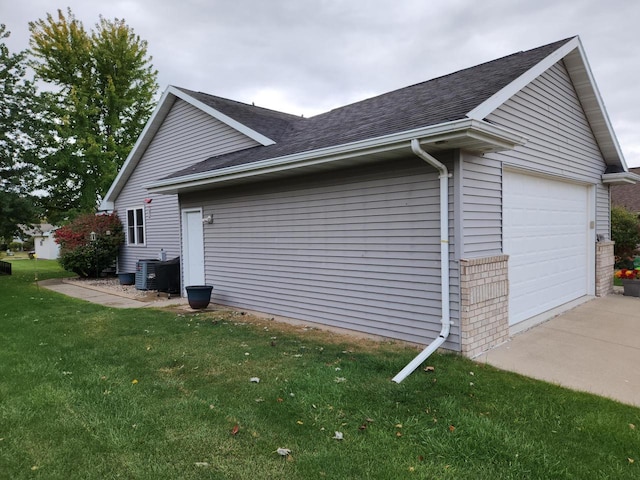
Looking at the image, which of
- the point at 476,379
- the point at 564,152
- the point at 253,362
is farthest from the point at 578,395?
the point at 564,152

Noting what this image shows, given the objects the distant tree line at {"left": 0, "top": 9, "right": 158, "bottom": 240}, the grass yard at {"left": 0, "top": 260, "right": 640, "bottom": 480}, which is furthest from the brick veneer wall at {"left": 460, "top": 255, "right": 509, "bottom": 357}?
the distant tree line at {"left": 0, "top": 9, "right": 158, "bottom": 240}

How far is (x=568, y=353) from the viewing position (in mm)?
5105

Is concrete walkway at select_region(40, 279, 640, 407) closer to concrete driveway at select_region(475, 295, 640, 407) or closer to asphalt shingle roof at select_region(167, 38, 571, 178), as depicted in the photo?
concrete driveway at select_region(475, 295, 640, 407)

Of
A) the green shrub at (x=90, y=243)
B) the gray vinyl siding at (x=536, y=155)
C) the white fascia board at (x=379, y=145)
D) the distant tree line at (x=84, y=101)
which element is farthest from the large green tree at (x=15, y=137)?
the gray vinyl siding at (x=536, y=155)

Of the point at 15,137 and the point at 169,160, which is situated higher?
the point at 15,137

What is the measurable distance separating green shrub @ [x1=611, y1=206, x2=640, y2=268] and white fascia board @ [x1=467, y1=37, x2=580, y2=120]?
8197mm

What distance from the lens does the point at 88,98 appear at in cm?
2225

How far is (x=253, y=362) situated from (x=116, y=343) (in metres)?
2.32

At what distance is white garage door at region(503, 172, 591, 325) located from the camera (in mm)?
6340

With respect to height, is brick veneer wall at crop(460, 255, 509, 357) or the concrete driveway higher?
brick veneer wall at crop(460, 255, 509, 357)

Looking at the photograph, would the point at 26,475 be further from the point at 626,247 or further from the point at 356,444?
the point at 626,247

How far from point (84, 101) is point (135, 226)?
11328 mm

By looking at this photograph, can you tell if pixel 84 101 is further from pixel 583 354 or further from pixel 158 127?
pixel 583 354

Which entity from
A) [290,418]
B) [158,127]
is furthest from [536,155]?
[158,127]
